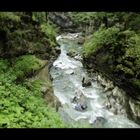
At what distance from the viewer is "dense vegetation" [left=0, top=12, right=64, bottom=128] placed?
8.66 metres

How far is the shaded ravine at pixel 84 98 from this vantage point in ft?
33.3

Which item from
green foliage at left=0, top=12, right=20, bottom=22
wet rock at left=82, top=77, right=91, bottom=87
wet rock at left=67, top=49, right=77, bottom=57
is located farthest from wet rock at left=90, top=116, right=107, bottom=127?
wet rock at left=67, top=49, right=77, bottom=57

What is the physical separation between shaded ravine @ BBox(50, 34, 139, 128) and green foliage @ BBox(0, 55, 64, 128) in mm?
870

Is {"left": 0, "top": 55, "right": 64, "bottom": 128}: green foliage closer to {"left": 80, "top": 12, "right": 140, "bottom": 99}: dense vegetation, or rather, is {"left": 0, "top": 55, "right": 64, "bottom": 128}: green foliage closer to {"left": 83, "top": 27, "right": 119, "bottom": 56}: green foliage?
{"left": 80, "top": 12, "right": 140, "bottom": 99}: dense vegetation

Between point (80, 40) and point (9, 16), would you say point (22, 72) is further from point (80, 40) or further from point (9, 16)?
point (80, 40)

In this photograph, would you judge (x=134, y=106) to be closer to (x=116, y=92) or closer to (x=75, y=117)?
(x=116, y=92)

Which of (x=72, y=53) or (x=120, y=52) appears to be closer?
(x=120, y=52)

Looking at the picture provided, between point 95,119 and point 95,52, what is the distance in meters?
6.16

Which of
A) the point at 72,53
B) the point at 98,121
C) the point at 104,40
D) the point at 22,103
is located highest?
the point at 104,40

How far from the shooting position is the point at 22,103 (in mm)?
9625

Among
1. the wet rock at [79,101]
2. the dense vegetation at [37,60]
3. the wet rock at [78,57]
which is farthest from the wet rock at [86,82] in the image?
the wet rock at [78,57]

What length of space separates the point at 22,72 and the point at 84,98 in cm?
277

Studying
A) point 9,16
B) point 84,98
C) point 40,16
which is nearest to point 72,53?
point 40,16

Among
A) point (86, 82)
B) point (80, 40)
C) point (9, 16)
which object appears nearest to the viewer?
point (9, 16)
